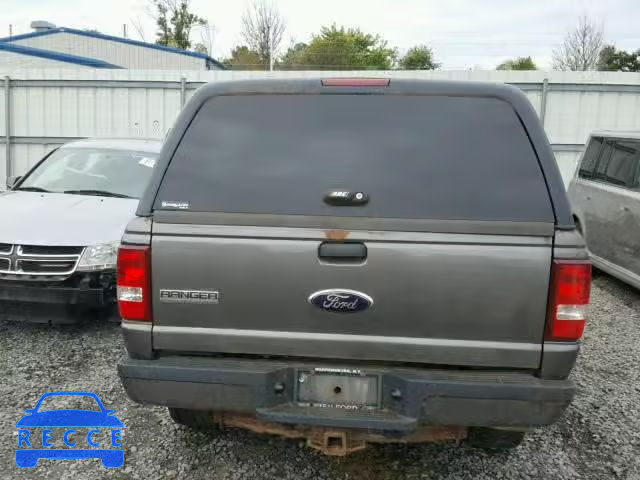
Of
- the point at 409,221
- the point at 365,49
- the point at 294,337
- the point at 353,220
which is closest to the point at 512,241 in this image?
the point at 409,221

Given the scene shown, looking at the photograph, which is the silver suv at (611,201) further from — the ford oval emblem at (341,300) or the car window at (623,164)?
the ford oval emblem at (341,300)

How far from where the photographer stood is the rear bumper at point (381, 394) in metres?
2.28

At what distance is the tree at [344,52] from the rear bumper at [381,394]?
38125 mm

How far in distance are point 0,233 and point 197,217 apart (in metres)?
2.82

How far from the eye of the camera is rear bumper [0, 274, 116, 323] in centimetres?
429

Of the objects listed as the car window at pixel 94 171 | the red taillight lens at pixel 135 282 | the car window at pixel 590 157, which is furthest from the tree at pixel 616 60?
the red taillight lens at pixel 135 282

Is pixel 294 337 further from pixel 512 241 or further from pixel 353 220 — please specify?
pixel 512 241

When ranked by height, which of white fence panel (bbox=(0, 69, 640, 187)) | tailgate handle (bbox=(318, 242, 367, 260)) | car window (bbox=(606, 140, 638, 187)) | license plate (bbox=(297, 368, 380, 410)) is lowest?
license plate (bbox=(297, 368, 380, 410))

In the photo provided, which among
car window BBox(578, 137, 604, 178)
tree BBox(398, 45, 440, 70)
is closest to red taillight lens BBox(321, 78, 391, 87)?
car window BBox(578, 137, 604, 178)

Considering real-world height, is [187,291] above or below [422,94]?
below

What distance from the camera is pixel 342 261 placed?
91.8 inches

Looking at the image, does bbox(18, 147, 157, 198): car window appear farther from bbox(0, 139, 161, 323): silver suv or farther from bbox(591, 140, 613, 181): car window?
bbox(591, 140, 613, 181): car window

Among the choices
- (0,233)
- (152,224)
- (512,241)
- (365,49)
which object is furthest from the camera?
(365,49)

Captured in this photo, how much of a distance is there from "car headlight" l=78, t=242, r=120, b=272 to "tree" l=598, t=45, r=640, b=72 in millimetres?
→ 37892
